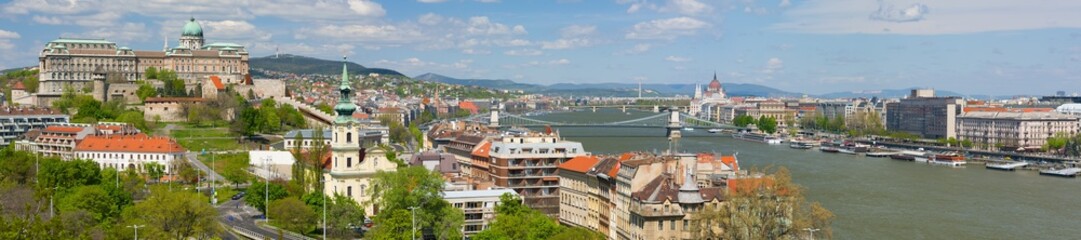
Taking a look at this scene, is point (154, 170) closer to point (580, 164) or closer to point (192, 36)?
point (580, 164)

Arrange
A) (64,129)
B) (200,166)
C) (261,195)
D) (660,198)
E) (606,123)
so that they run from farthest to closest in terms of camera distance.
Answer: (606,123) → (64,129) → (200,166) → (261,195) → (660,198)

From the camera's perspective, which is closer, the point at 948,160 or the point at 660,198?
the point at 660,198

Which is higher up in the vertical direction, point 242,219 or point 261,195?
point 261,195

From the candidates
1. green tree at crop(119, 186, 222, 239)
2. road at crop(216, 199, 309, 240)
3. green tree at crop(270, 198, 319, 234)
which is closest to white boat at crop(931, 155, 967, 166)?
road at crop(216, 199, 309, 240)

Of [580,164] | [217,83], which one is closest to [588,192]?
[580,164]

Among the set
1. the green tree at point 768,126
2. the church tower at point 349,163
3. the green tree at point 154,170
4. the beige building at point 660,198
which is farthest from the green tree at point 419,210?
the green tree at point 768,126

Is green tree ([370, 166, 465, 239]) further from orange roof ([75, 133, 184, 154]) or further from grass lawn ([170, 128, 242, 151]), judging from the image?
grass lawn ([170, 128, 242, 151])

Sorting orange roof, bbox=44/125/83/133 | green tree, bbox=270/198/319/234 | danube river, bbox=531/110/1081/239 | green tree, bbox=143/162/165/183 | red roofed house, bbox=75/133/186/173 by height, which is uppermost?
orange roof, bbox=44/125/83/133
